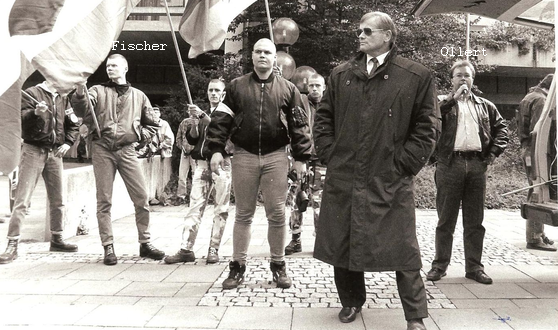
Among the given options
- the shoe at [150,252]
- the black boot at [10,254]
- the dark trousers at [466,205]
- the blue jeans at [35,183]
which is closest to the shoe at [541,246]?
the dark trousers at [466,205]

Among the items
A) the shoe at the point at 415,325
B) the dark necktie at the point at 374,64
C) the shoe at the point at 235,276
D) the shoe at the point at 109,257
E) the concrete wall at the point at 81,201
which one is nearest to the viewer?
the shoe at the point at 415,325

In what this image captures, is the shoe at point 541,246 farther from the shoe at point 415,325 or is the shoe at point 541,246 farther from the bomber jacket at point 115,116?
the bomber jacket at point 115,116

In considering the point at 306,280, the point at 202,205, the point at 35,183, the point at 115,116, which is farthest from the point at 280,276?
the point at 35,183

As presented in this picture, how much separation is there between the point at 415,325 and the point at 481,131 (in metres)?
2.41

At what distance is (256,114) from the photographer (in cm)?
513

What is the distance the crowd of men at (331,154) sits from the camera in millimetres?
4027

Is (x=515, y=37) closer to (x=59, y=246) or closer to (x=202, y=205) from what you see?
(x=202, y=205)

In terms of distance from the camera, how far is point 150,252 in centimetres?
652

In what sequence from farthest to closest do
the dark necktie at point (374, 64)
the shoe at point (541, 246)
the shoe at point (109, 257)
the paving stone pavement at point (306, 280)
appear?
1. the shoe at point (541, 246)
2. the shoe at point (109, 257)
3. the paving stone pavement at point (306, 280)
4. the dark necktie at point (374, 64)

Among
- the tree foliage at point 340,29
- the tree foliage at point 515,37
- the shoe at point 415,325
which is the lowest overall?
the shoe at point 415,325

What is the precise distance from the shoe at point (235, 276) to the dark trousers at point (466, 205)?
1.89 meters

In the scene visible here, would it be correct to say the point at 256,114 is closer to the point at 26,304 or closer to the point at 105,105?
the point at 105,105

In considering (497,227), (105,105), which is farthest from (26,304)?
(497,227)

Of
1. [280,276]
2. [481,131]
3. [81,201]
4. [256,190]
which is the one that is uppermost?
[481,131]
